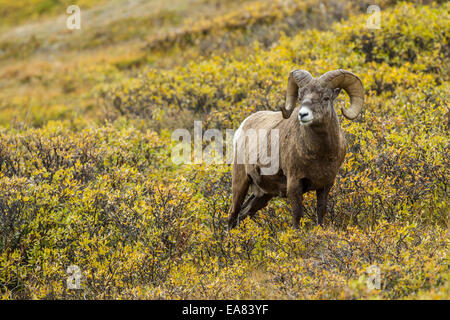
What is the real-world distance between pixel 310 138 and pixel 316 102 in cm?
49

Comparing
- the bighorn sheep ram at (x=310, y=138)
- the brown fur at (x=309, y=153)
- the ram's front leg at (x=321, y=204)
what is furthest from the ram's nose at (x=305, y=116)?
the ram's front leg at (x=321, y=204)

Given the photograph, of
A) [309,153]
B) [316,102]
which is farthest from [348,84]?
[309,153]

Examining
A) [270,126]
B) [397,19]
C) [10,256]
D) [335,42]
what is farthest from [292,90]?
[397,19]

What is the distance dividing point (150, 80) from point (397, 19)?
7987mm

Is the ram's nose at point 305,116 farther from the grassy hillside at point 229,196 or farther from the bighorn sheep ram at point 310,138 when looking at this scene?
the grassy hillside at point 229,196

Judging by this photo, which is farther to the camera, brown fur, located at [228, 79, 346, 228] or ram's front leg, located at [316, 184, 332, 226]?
ram's front leg, located at [316, 184, 332, 226]

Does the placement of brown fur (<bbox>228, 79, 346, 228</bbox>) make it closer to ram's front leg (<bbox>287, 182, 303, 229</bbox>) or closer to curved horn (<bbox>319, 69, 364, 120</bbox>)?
ram's front leg (<bbox>287, 182, 303, 229</bbox>)

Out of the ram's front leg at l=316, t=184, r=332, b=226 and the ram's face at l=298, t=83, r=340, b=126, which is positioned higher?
the ram's face at l=298, t=83, r=340, b=126

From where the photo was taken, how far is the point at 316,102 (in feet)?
19.1

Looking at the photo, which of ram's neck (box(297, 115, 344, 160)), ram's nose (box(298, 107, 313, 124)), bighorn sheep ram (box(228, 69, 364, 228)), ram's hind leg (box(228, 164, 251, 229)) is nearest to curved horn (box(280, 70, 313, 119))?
bighorn sheep ram (box(228, 69, 364, 228))

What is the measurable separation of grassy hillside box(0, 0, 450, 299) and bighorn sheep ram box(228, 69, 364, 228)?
2.04 feet

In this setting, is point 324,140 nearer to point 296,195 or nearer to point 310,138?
point 310,138

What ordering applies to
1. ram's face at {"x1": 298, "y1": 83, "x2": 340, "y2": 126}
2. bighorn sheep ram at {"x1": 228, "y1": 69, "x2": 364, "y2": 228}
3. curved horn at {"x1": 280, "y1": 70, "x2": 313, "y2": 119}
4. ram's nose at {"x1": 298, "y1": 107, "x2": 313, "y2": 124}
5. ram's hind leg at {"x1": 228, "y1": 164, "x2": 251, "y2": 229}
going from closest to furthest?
ram's nose at {"x1": 298, "y1": 107, "x2": 313, "y2": 124}, ram's face at {"x1": 298, "y1": 83, "x2": 340, "y2": 126}, bighorn sheep ram at {"x1": 228, "y1": 69, "x2": 364, "y2": 228}, curved horn at {"x1": 280, "y1": 70, "x2": 313, "y2": 119}, ram's hind leg at {"x1": 228, "y1": 164, "x2": 251, "y2": 229}

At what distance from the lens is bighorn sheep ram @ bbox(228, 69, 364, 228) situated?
19.3 feet
